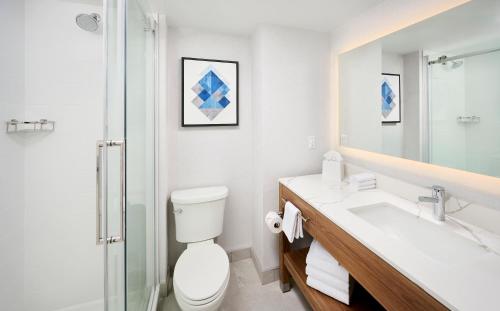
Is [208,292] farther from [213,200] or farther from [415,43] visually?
[415,43]

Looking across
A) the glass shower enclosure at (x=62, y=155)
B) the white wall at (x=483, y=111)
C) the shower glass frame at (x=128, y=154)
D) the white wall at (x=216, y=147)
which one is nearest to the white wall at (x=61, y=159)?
the glass shower enclosure at (x=62, y=155)

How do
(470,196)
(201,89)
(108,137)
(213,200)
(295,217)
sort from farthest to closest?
1. (201,89)
2. (213,200)
3. (295,217)
4. (470,196)
5. (108,137)

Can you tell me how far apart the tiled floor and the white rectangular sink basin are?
2.92 feet

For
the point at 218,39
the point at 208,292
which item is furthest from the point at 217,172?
the point at 218,39

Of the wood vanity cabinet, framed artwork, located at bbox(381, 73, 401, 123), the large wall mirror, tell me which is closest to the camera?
the wood vanity cabinet

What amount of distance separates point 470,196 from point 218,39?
2049mm

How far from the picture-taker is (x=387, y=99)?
4.91ft

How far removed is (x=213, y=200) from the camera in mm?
1765

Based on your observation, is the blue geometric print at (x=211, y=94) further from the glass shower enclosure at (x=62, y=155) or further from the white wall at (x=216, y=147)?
the glass shower enclosure at (x=62, y=155)

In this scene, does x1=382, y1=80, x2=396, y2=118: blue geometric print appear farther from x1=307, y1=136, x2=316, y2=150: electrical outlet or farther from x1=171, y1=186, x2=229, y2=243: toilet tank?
x1=171, y1=186, x2=229, y2=243: toilet tank

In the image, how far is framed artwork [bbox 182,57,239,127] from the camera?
74.2 inches

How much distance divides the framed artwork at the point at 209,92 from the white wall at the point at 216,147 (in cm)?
6

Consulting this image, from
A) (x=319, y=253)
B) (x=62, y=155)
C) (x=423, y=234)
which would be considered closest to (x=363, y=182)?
(x=423, y=234)

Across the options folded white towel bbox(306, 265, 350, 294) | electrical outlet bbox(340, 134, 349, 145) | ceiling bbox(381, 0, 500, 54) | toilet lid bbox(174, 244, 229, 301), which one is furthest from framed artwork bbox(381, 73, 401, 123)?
toilet lid bbox(174, 244, 229, 301)
